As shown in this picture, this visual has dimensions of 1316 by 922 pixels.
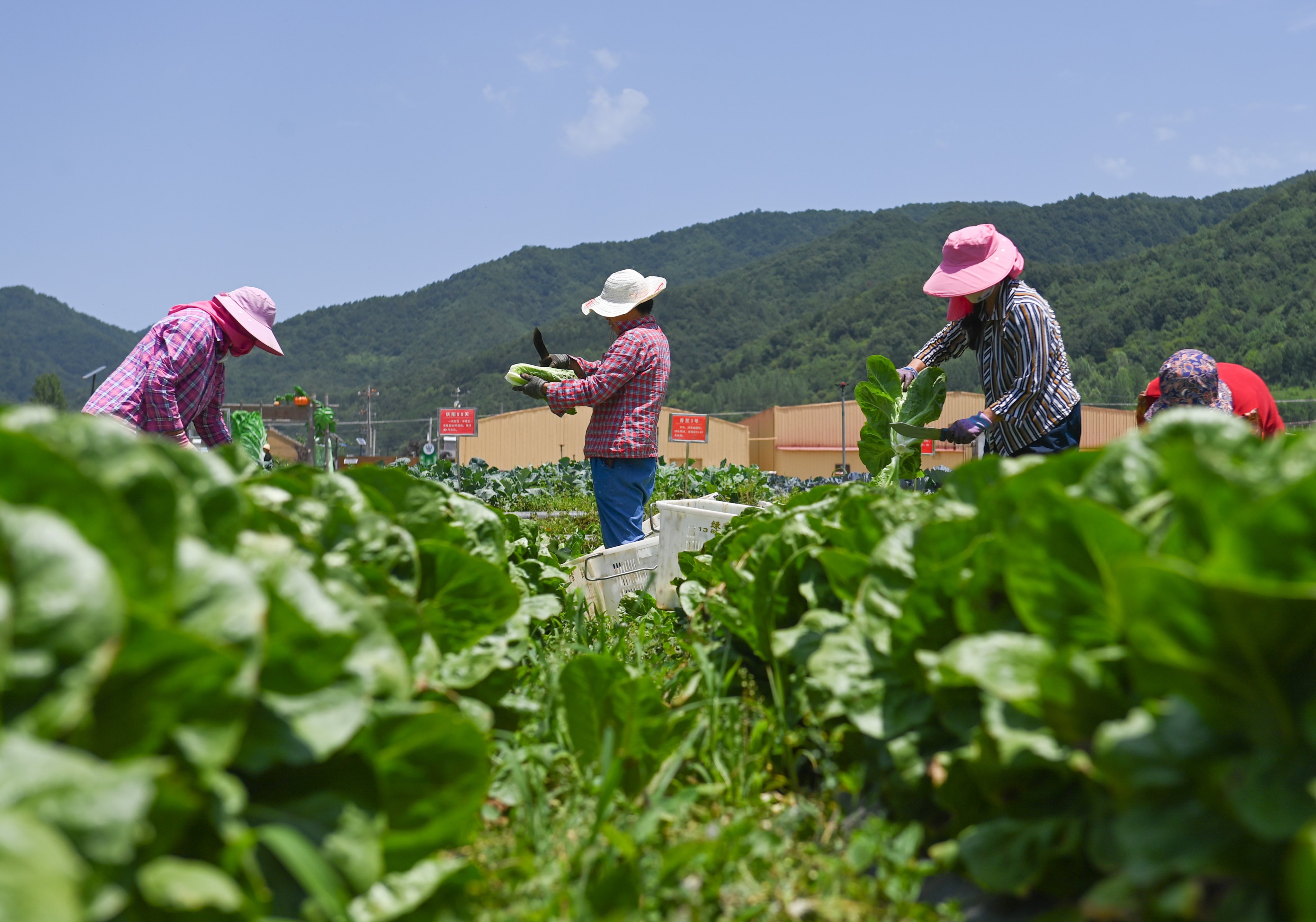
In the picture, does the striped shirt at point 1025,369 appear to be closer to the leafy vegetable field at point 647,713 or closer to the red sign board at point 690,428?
the leafy vegetable field at point 647,713

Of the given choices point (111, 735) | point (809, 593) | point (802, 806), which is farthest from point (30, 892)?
point (809, 593)

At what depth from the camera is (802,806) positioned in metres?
1.85

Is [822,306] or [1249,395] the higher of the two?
[822,306]

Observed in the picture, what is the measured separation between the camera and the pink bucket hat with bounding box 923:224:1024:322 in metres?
4.01

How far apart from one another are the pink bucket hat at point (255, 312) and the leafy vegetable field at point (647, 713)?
308 centimetres

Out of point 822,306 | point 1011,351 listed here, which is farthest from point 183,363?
point 822,306

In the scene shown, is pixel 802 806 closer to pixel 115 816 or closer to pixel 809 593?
pixel 809 593

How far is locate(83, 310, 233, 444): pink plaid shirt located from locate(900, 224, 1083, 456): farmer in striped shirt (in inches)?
142

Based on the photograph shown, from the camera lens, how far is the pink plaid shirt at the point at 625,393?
494cm

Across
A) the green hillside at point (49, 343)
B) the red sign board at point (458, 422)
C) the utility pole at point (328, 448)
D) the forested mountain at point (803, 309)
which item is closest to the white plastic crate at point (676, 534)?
the utility pole at point (328, 448)

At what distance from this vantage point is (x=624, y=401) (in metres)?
5.04

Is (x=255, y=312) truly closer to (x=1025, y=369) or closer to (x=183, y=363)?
(x=183, y=363)

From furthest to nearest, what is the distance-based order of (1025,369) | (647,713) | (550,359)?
(550,359) → (1025,369) → (647,713)

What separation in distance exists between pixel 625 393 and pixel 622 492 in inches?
21.8
